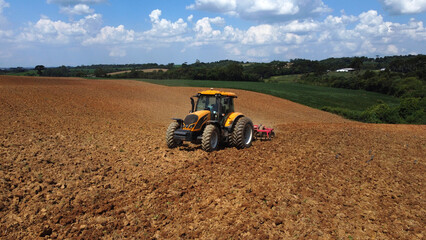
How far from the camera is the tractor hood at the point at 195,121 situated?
10344 mm

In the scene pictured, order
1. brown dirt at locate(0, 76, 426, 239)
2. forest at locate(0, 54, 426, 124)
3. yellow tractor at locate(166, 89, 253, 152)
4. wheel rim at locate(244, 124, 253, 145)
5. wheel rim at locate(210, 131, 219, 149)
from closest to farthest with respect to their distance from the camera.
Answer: brown dirt at locate(0, 76, 426, 239), yellow tractor at locate(166, 89, 253, 152), wheel rim at locate(210, 131, 219, 149), wheel rim at locate(244, 124, 253, 145), forest at locate(0, 54, 426, 124)

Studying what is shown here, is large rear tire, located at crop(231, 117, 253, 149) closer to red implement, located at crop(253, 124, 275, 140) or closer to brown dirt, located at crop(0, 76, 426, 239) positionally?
brown dirt, located at crop(0, 76, 426, 239)

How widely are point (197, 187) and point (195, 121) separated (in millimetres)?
3287

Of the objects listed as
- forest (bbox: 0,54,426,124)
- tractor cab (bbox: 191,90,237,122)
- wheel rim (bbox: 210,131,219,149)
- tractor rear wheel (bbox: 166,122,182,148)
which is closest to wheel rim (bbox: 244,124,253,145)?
tractor cab (bbox: 191,90,237,122)

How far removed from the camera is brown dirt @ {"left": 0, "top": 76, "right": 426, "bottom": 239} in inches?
218

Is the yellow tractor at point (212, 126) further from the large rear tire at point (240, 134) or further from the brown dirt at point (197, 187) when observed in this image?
the brown dirt at point (197, 187)

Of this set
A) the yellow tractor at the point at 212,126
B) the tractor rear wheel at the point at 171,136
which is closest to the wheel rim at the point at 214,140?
the yellow tractor at the point at 212,126

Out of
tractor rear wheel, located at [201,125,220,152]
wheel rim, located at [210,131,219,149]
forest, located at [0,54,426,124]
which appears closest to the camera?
tractor rear wheel, located at [201,125,220,152]

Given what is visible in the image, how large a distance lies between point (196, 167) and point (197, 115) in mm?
2161

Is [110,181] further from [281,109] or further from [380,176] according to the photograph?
[281,109]

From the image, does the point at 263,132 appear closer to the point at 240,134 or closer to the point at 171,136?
the point at 240,134

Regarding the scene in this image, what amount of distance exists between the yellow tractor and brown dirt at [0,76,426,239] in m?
0.43

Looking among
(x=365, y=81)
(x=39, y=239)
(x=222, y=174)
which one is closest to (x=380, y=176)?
(x=222, y=174)

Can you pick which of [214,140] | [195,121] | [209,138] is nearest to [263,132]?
[214,140]
